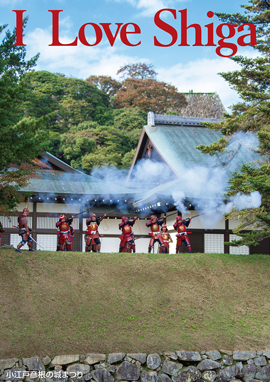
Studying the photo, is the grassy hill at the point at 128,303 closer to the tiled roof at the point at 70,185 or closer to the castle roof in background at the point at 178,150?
the castle roof in background at the point at 178,150

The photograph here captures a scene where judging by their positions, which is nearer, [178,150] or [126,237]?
[126,237]

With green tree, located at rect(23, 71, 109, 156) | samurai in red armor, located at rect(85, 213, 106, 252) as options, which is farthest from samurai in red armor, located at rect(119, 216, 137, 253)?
green tree, located at rect(23, 71, 109, 156)

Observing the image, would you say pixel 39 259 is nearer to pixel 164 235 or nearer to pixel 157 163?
pixel 164 235

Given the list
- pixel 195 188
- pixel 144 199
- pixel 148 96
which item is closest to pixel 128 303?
pixel 195 188

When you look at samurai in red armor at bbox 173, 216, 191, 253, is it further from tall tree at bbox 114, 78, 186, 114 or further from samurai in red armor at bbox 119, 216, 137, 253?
tall tree at bbox 114, 78, 186, 114

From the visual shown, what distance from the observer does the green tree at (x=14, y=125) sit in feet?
36.3

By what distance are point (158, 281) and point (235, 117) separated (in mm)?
6220

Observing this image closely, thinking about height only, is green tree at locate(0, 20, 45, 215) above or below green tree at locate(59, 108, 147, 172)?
below

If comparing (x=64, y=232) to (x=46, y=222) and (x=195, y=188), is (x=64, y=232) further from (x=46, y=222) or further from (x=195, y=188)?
(x=195, y=188)

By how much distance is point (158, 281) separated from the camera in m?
11.3

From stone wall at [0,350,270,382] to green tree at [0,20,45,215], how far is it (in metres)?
4.77

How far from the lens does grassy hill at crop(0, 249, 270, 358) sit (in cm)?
895

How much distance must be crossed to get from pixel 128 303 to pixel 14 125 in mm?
5803

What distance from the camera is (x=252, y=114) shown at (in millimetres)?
13414
